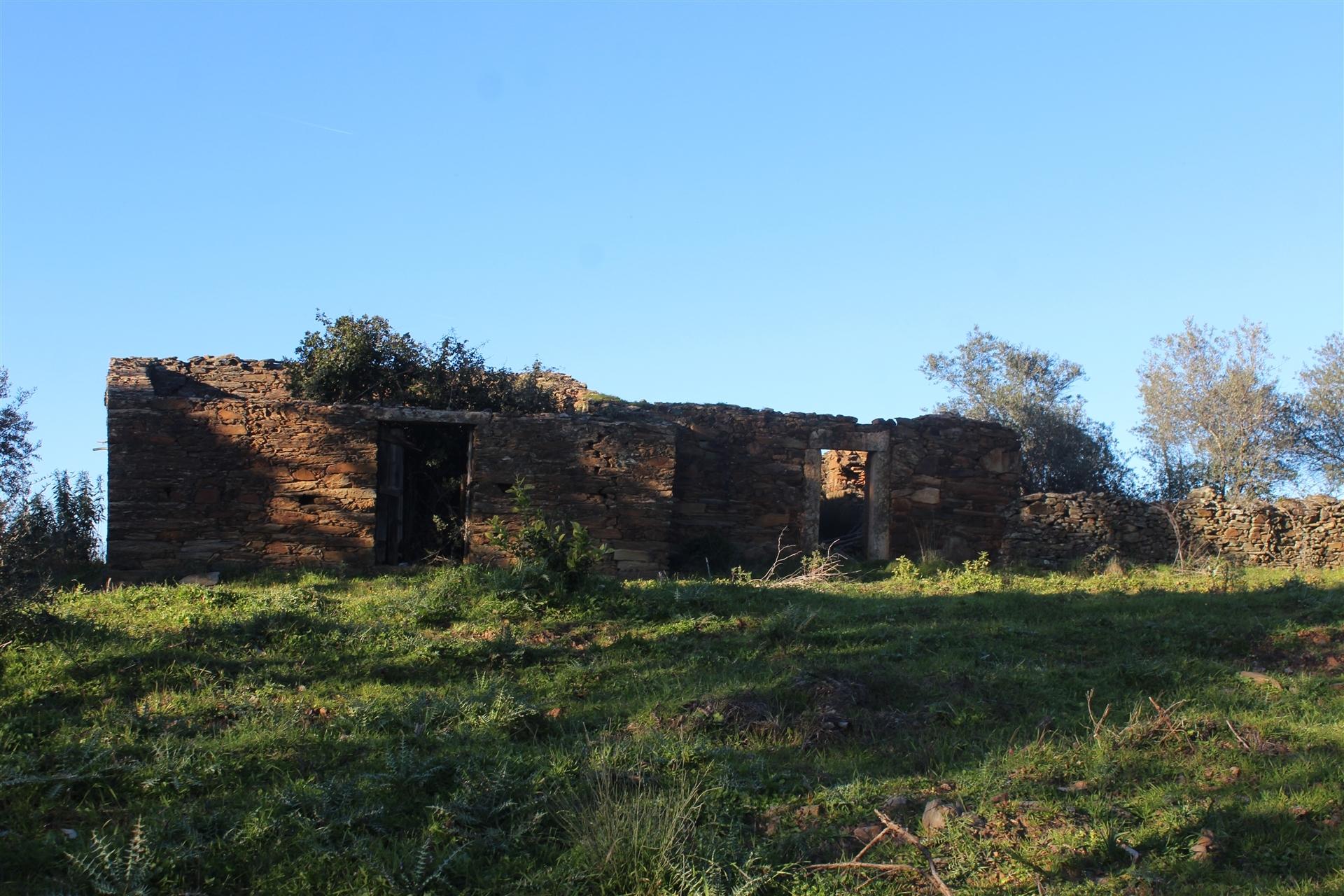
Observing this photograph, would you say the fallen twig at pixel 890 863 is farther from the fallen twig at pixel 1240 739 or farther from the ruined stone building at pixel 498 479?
the ruined stone building at pixel 498 479

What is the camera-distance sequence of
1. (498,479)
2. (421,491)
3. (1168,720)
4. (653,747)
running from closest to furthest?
(653,747), (1168,720), (498,479), (421,491)

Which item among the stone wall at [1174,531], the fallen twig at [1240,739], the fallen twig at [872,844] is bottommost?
the fallen twig at [872,844]

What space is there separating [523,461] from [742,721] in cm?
675

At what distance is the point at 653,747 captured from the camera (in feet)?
21.5

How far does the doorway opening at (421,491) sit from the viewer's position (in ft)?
45.1

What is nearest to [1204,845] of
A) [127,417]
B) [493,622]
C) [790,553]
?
[493,622]

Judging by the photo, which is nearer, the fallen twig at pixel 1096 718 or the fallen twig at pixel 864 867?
the fallen twig at pixel 864 867

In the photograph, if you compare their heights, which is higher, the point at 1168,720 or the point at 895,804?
the point at 1168,720

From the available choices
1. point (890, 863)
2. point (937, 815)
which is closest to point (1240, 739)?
point (937, 815)

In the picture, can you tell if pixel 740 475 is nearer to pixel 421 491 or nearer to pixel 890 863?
pixel 421 491

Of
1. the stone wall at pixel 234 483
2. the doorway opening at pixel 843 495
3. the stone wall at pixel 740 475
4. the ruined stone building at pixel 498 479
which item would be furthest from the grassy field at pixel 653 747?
the doorway opening at pixel 843 495

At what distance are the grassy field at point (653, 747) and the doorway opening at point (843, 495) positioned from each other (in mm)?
6580

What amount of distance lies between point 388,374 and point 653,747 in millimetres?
9643

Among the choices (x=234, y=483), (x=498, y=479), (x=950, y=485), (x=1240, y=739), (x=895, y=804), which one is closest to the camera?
(x=895, y=804)
